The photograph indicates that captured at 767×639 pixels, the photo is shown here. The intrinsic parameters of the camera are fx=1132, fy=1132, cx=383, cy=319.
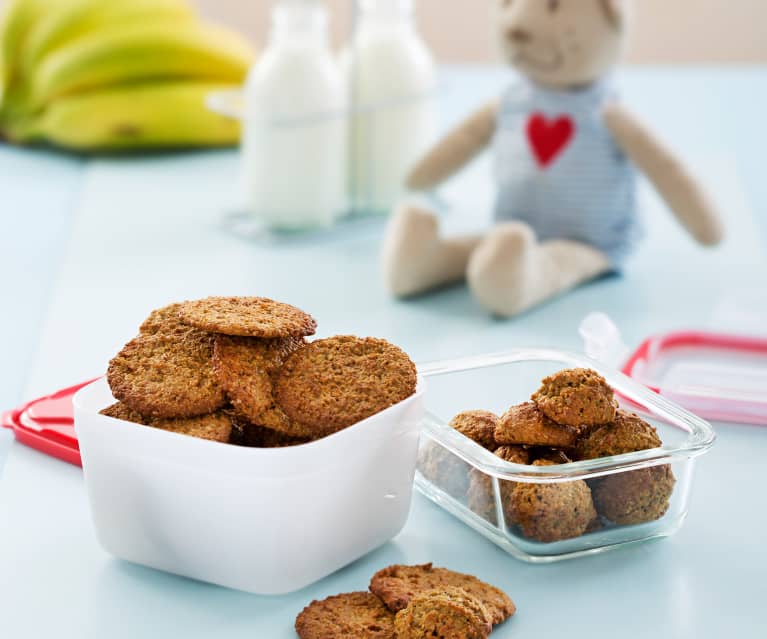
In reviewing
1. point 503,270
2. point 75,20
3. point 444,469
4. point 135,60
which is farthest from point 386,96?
point 444,469

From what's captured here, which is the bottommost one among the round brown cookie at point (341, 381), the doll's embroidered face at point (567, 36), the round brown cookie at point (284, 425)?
the round brown cookie at point (284, 425)

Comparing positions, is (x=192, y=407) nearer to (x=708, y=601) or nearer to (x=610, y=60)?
(x=708, y=601)

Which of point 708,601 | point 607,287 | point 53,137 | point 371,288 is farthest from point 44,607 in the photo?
point 53,137

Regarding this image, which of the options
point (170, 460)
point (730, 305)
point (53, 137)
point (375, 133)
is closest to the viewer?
point (170, 460)

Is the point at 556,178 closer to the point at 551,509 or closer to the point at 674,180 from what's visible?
the point at 674,180

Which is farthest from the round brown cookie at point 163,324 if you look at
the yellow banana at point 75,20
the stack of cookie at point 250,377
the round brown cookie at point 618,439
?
the yellow banana at point 75,20

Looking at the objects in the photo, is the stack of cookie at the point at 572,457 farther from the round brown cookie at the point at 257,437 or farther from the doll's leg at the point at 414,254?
the doll's leg at the point at 414,254

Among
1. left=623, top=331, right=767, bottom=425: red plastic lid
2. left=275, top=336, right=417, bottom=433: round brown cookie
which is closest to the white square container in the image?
left=275, top=336, right=417, bottom=433: round brown cookie
